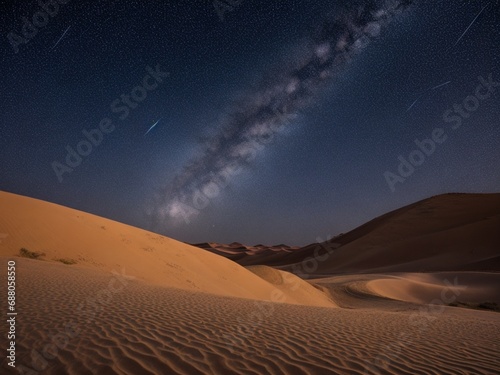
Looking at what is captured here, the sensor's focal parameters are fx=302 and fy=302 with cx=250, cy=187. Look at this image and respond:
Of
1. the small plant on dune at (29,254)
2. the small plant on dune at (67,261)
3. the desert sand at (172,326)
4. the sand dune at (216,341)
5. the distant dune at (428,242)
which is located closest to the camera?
the sand dune at (216,341)

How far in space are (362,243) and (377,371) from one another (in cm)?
5585

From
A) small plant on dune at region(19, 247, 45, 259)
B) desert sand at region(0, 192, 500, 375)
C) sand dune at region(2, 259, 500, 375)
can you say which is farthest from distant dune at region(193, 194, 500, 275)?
small plant on dune at region(19, 247, 45, 259)

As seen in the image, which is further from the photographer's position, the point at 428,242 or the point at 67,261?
the point at 428,242

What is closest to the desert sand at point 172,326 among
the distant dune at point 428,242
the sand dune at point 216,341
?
the sand dune at point 216,341

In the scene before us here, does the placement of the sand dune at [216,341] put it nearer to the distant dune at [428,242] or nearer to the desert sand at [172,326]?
the desert sand at [172,326]

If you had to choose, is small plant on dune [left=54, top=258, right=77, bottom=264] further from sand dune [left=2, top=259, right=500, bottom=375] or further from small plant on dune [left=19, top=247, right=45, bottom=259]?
sand dune [left=2, top=259, right=500, bottom=375]

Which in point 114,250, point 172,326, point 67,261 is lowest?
point 172,326

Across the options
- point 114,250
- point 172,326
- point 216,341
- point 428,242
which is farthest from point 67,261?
point 428,242

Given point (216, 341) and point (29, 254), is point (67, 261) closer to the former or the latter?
Answer: point (29, 254)

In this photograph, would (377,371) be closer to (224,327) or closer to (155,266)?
(224,327)

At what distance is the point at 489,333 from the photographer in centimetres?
633

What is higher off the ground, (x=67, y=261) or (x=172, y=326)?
(x=67, y=261)

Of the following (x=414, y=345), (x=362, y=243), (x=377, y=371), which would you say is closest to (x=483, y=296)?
(x=414, y=345)

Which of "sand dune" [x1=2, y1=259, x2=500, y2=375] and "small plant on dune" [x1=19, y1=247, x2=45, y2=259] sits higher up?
"small plant on dune" [x1=19, y1=247, x2=45, y2=259]
